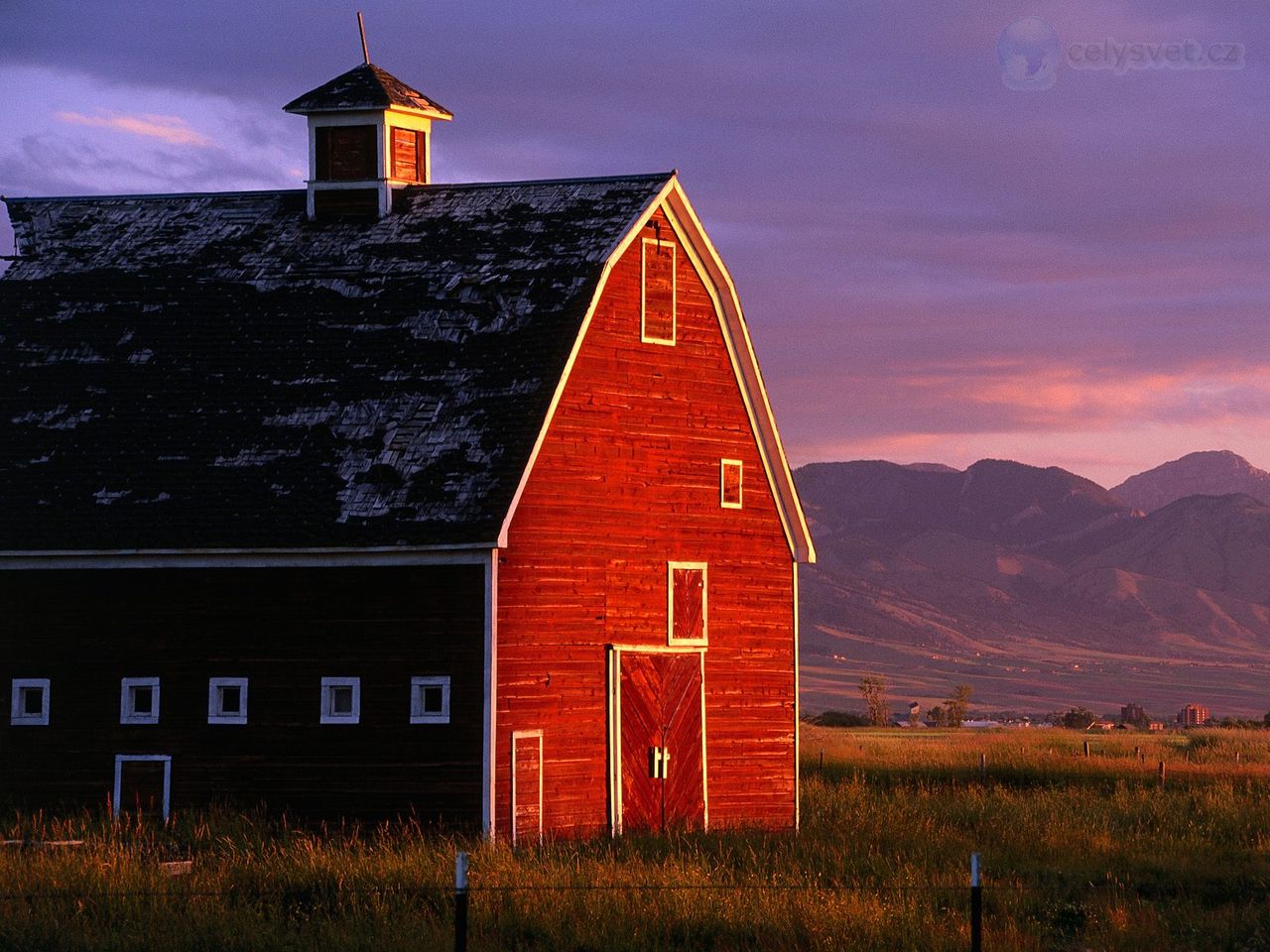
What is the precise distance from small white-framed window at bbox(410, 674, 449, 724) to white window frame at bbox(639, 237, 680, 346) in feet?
18.8

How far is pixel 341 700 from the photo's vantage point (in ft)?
76.8

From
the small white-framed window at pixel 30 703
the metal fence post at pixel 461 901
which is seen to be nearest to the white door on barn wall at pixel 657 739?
the small white-framed window at pixel 30 703

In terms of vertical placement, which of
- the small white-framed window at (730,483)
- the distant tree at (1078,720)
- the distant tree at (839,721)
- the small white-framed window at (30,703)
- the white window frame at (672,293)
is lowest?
the distant tree at (1078,720)

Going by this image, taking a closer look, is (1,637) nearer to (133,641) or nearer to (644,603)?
(133,641)

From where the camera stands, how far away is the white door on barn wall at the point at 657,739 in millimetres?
24719

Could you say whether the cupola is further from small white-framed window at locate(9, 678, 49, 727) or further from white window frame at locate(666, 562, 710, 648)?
small white-framed window at locate(9, 678, 49, 727)

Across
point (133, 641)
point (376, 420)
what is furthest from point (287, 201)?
point (133, 641)

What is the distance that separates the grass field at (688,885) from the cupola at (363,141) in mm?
10185

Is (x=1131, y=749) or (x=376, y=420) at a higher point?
(x=376, y=420)

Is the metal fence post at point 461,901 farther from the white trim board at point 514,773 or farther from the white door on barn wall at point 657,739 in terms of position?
the white door on barn wall at point 657,739

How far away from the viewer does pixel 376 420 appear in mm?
24562

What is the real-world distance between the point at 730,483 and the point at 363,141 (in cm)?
810

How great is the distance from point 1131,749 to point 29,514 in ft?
98.1

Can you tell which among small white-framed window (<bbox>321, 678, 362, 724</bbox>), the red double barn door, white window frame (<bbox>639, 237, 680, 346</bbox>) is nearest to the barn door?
the red double barn door
